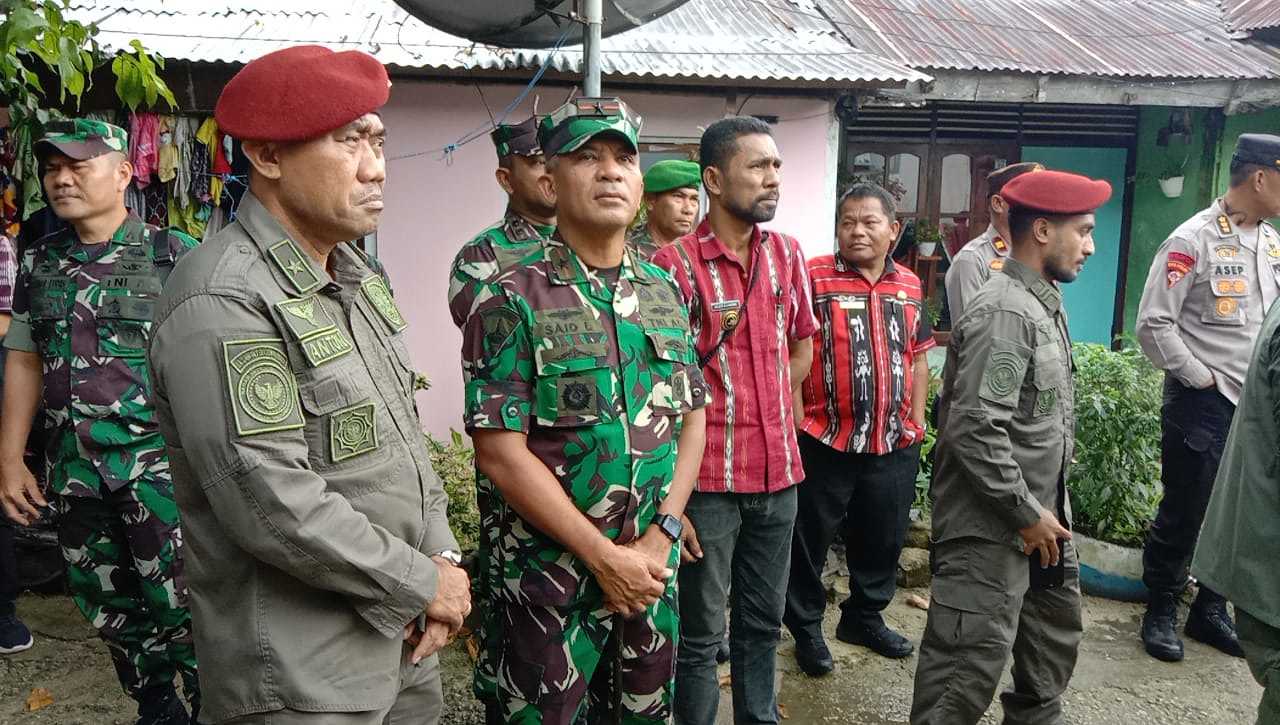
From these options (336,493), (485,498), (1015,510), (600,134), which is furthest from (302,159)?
(1015,510)

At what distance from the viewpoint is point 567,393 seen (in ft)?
7.90

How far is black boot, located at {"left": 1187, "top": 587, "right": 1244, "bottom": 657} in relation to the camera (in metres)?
4.36

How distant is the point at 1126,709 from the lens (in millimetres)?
3900

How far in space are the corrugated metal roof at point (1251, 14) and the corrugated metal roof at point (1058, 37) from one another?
11 centimetres

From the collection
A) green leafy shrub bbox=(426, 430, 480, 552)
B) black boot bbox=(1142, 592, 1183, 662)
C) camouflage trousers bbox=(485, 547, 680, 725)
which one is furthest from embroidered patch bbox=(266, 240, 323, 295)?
black boot bbox=(1142, 592, 1183, 662)

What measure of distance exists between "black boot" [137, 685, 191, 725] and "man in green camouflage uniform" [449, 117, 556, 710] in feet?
3.70

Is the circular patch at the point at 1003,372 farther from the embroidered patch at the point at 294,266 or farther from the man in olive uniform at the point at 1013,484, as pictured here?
the embroidered patch at the point at 294,266

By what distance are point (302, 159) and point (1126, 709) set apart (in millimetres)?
3876

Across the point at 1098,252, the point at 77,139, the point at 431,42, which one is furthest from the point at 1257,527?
the point at 1098,252

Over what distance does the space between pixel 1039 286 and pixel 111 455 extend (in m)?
3.30

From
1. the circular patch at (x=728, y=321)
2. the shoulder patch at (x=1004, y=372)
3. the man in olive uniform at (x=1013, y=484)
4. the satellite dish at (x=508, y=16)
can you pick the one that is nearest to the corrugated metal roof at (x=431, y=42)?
the satellite dish at (x=508, y=16)

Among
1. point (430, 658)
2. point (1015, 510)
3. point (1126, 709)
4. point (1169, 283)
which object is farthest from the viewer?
point (1169, 283)

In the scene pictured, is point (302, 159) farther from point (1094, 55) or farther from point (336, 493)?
point (1094, 55)

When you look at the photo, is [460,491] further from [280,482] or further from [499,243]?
[280,482]
